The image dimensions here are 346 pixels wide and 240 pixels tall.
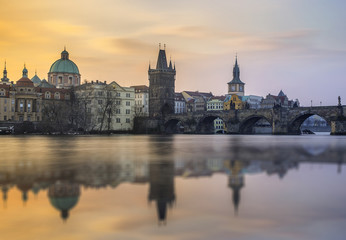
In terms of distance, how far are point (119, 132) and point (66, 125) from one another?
65.1 feet

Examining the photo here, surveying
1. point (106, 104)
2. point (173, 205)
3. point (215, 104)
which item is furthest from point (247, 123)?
point (173, 205)

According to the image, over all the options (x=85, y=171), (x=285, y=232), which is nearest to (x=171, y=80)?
(x=85, y=171)

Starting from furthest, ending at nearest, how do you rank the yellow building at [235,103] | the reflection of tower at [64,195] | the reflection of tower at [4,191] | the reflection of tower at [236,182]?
1. the yellow building at [235,103]
2. the reflection of tower at [4,191]
3. the reflection of tower at [236,182]
4. the reflection of tower at [64,195]

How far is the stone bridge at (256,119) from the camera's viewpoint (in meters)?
99.2

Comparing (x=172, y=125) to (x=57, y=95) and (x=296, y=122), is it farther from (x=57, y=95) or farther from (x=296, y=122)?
(x=296, y=122)

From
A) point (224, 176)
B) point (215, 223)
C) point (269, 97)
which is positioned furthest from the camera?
point (269, 97)

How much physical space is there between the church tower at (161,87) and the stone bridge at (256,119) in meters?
7.30

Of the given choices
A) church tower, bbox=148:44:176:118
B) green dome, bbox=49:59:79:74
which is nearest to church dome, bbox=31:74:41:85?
green dome, bbox=49:59:79:74

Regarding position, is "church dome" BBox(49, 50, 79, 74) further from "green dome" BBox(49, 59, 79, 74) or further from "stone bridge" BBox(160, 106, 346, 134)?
"stone bridge" BBox(160, 106, 346, 134)

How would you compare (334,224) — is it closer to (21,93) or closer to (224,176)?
(224,176)

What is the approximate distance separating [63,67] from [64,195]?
479ft

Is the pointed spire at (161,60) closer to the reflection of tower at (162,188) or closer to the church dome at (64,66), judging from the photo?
the church dome at (64,66)

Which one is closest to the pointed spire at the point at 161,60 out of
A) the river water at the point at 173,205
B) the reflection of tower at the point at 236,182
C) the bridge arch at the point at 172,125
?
the bridge arch at the point at 172,125

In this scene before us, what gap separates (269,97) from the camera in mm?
195000
